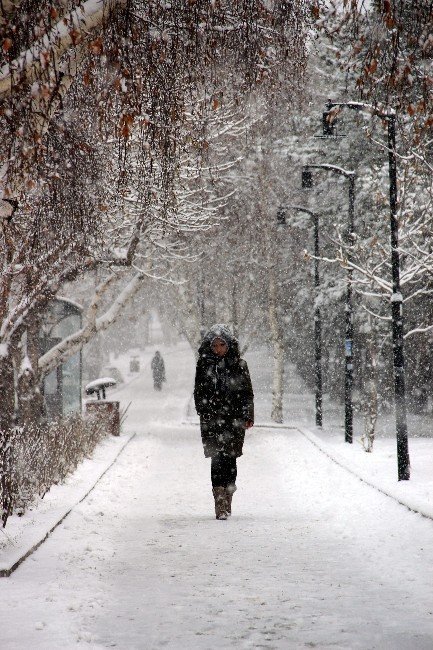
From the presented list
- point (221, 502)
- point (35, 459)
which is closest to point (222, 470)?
point (221, 502)

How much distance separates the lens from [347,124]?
31016 millimetres

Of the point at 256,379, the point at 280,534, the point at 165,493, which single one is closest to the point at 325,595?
the point at 280,534

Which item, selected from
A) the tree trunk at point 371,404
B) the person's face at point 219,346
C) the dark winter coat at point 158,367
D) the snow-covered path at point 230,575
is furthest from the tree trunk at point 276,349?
the person's face at point 219,346

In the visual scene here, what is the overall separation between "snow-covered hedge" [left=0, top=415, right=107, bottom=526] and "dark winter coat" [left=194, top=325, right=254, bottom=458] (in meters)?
2.14

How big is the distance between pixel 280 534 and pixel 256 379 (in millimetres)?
54932

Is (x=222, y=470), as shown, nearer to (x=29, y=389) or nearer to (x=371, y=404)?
(x=29, y=389)

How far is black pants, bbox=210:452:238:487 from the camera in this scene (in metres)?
10.7

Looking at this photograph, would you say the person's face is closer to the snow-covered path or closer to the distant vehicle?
the snow-covered path

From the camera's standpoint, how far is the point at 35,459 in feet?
38.1

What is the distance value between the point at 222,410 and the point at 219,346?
29.7 inches

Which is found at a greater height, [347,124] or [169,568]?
[347,124]

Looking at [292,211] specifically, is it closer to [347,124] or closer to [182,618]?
[347,124]

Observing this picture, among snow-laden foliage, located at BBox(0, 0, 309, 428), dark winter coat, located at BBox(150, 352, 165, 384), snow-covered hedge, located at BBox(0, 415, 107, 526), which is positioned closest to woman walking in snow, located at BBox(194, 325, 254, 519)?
snow-laden foliage, located at BBox(0, 0, 309, 428)

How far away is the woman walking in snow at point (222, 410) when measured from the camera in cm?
1070
